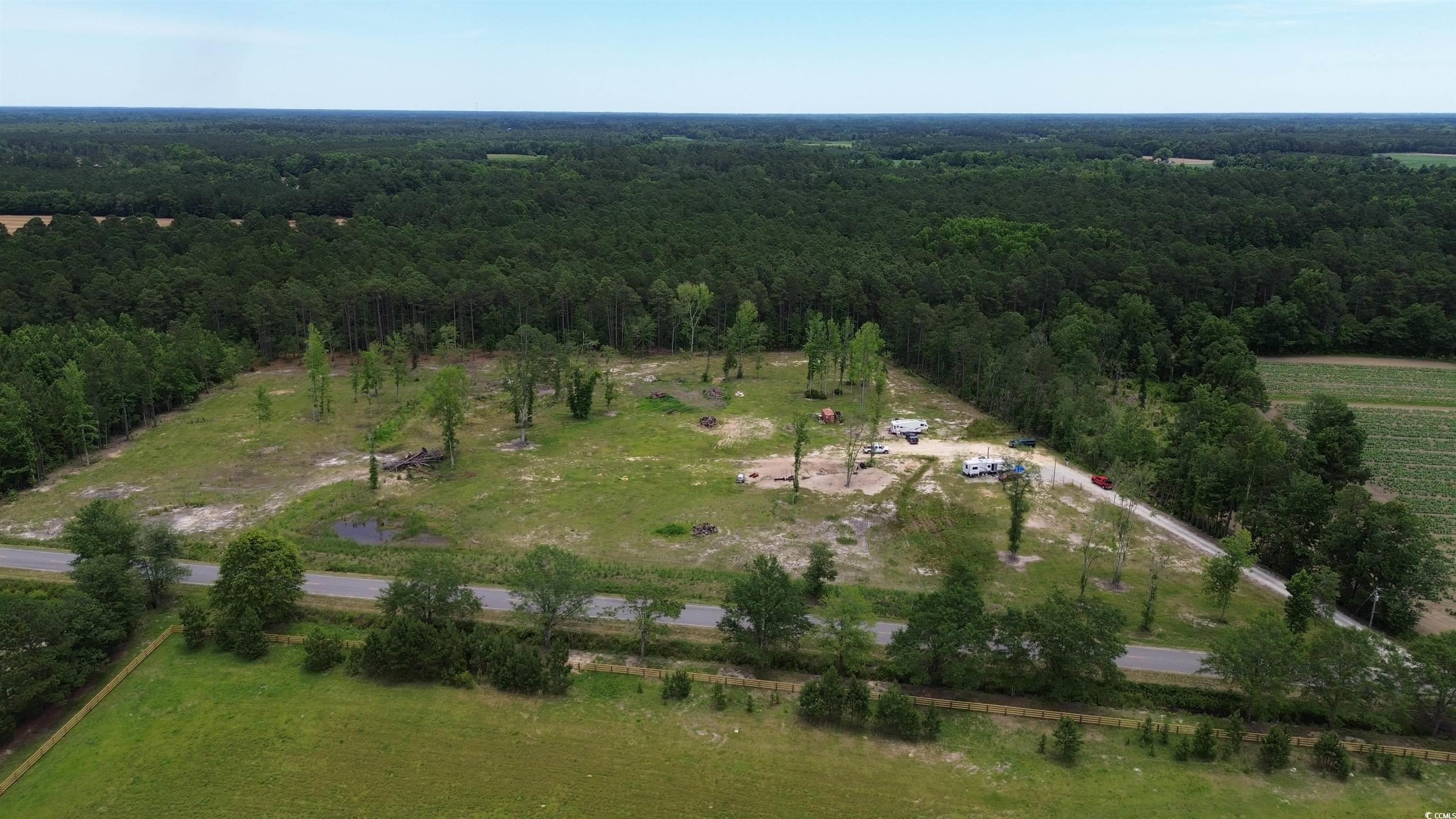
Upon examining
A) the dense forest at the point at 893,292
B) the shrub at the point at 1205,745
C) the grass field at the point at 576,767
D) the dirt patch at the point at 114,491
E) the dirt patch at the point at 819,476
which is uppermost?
the dense forest at the point at 893,292

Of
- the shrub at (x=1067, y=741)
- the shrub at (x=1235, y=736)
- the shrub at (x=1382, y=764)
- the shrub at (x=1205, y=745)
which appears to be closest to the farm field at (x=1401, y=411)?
the shrub at (x=1382, y=764)

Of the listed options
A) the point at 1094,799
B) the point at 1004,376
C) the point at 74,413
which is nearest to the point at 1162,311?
the point at 1004,376

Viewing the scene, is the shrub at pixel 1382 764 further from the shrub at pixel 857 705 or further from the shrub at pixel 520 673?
the shrub at pixel 520 673

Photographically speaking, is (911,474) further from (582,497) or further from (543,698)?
(543,698)

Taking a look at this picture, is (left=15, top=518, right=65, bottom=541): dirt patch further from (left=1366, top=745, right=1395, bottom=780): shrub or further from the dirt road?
(left=1366, top=745, right=1395, bottom=780): shrub

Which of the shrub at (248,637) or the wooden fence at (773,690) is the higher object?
the shrub at (248,637)

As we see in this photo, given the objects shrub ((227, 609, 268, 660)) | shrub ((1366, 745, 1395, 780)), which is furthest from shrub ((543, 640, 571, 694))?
shrub ((1366, 745, 1395, 780))
